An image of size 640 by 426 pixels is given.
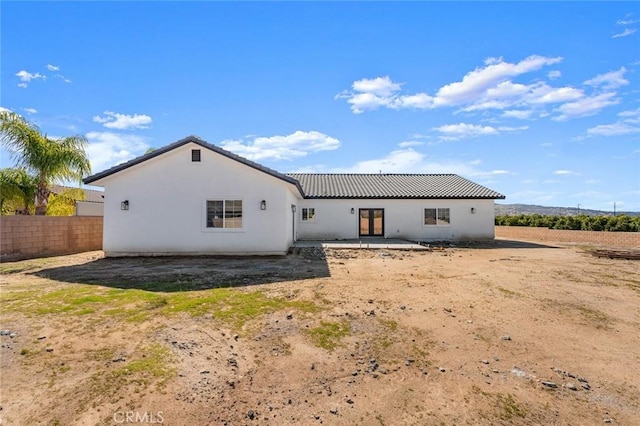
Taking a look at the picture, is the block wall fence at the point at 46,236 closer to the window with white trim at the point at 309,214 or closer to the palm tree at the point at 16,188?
the palm tree at the point at 16,188

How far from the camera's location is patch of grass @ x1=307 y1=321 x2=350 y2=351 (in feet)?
15.4

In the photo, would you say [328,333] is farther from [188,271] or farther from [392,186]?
[392,186]

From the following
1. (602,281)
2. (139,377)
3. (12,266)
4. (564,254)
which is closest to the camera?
(139,377)

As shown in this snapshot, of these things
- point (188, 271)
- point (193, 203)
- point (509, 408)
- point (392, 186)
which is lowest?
point (509, 408)

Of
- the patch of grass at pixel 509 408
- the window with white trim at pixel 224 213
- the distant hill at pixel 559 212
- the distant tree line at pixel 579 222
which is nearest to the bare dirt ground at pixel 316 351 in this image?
the patch of grass at pixel 509 408

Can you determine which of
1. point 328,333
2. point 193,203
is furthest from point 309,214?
point 328,333

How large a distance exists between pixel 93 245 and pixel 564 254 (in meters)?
21.2

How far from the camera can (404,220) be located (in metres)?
20.9

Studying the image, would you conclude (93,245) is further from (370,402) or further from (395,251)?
(370,402)

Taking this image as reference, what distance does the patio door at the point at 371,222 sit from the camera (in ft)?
69.1

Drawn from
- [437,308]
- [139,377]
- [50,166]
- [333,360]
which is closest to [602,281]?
[437,308]

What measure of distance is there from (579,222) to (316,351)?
2474cm

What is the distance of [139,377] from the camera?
3.69 meters

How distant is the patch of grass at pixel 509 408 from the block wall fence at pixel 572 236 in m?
20.2
